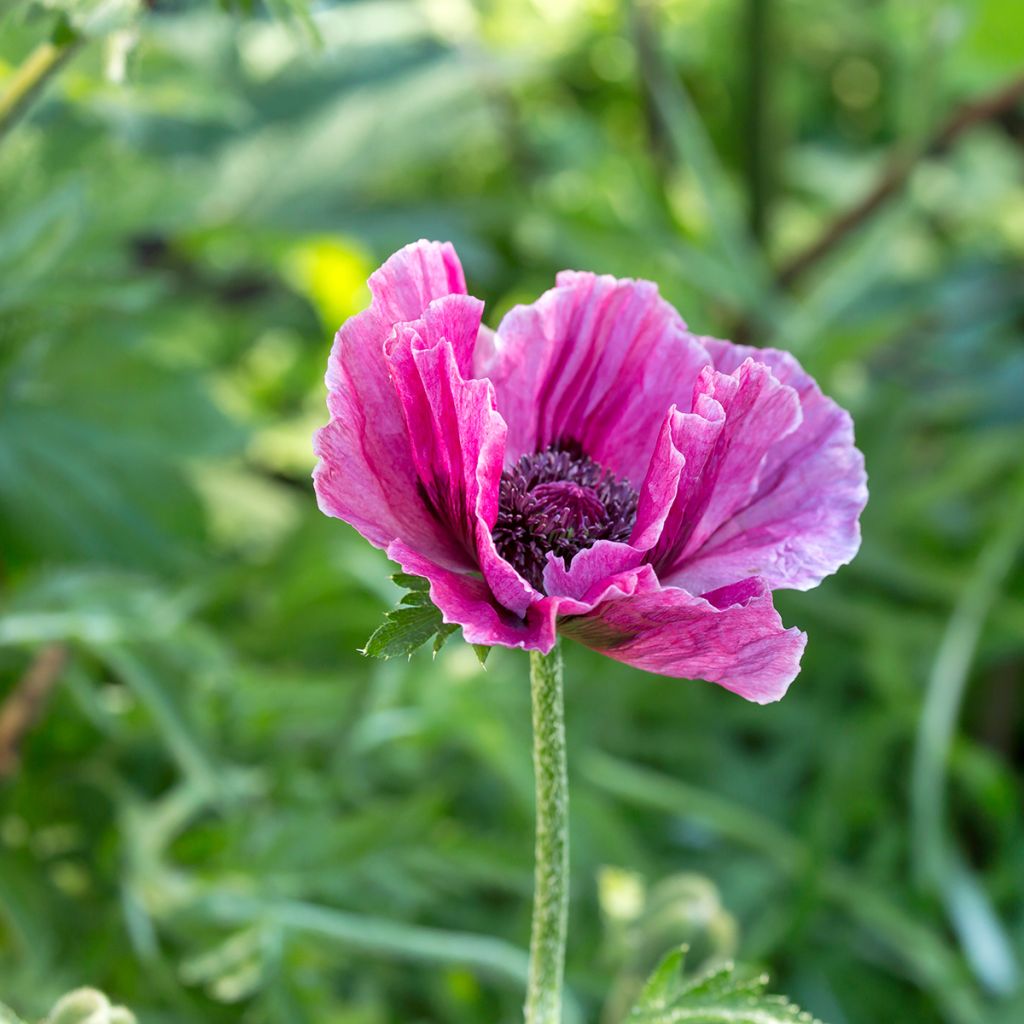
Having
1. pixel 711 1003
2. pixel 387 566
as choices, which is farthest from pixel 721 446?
pixel 387 566

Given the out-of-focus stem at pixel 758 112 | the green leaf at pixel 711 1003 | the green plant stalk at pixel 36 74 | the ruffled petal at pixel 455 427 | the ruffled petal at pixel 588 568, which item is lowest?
the out-of-focus stem at pixel 758 112

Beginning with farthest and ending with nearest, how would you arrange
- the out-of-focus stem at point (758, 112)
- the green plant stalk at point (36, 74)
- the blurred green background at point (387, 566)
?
the out-of-focus stem at point (758, 112), the blurred green background at point (387, 566), the green plant stalk at point (36, 74)

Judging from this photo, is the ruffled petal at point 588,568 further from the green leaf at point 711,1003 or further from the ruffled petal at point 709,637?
the green leaf at point 711,1003

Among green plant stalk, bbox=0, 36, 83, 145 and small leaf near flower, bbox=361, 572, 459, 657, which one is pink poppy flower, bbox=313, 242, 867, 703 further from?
green plant stalk, bbox=0, 36, 83, 145

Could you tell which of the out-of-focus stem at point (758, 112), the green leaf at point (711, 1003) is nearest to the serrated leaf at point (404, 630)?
the green leaf at point (711, 1003)

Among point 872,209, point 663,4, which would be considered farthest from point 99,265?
point 663,4
